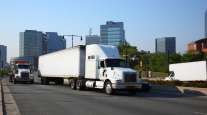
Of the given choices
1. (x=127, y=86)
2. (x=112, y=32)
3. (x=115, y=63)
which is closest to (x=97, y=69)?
(x=115, y=63)

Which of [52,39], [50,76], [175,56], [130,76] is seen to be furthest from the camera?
[52,39]

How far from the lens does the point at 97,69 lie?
35.9 metres

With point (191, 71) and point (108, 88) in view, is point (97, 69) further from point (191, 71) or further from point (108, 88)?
point (191, 71)

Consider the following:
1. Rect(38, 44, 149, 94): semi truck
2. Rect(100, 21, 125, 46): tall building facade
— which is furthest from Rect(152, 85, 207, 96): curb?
Rect(100, 21, 125, 46): tall building facade

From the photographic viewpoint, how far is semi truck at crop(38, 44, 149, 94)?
32.9 meters

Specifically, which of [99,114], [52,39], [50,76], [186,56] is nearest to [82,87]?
[50,76]

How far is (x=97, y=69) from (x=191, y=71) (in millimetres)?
16970

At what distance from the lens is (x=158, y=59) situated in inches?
4744

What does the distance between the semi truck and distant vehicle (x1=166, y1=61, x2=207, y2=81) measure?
13.3 metres

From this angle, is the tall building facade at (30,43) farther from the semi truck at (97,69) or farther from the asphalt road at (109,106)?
the asphalt road at (109,106)

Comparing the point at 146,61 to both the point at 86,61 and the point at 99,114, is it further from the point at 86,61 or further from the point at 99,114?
the point at 99,114

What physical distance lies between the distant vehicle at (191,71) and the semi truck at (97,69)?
1326 centimetres

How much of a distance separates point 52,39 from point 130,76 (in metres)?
107

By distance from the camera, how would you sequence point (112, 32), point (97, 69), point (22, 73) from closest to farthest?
point (97, 69)
point (22, 73)
point (112, 32)
